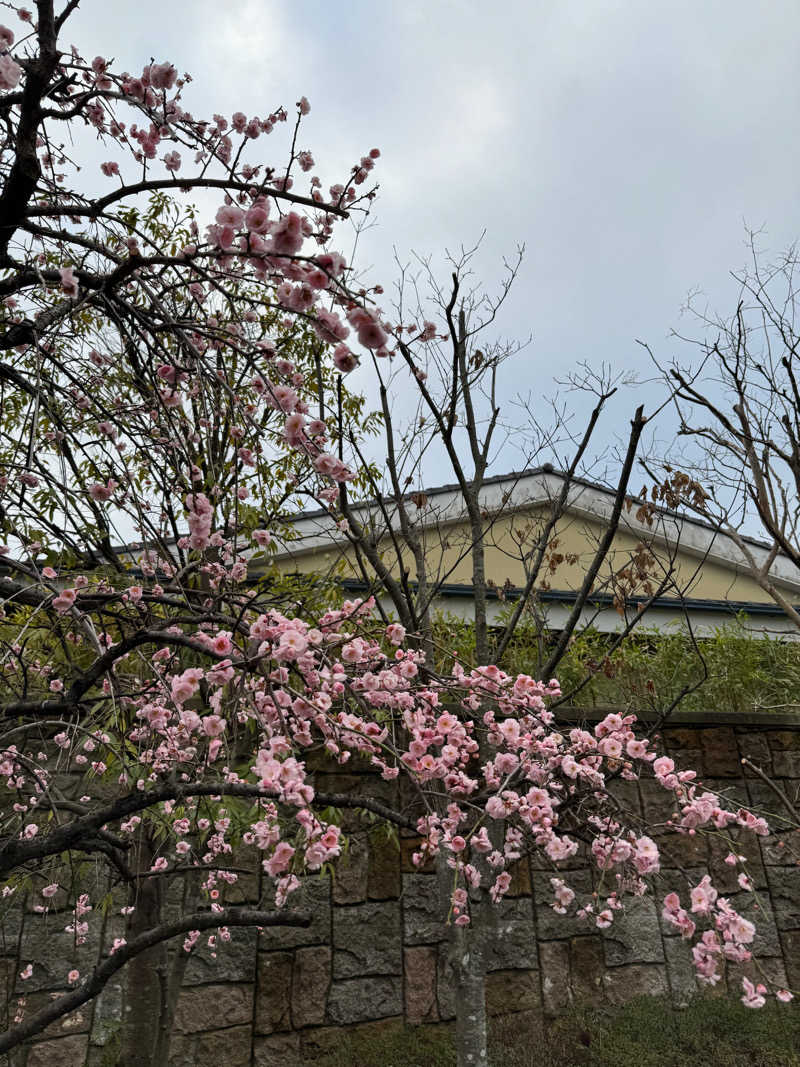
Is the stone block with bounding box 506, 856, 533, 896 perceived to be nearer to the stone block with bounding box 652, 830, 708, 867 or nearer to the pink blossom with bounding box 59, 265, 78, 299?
the stone block with bounding box 652, 830, 708, 867

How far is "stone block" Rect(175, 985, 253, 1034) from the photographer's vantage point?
3912 millimetres

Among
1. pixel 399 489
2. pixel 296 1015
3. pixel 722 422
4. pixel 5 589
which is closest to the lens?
pixel 5 589

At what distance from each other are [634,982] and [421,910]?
1.50 metres

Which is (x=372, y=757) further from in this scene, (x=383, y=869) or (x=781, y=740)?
(x=781, y=740)

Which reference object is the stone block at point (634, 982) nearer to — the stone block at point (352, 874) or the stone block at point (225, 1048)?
the stone block at point (352, 874)

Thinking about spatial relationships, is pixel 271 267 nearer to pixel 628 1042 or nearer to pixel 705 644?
pixel 628 1042

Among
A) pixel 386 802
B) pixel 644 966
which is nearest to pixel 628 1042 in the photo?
pixel 644 966

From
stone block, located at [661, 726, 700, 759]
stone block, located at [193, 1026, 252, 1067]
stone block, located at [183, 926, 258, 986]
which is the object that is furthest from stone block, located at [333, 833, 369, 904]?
stone block, located at [661, 726, 700, 759]

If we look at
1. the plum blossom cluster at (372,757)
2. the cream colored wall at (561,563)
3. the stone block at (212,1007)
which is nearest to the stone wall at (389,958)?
the stone block at (212,1007)

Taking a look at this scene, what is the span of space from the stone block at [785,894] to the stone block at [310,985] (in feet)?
10.3

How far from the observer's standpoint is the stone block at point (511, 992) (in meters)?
4.30

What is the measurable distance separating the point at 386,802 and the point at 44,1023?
272cm

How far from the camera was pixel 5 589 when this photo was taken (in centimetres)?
225

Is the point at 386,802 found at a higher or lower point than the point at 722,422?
lower
